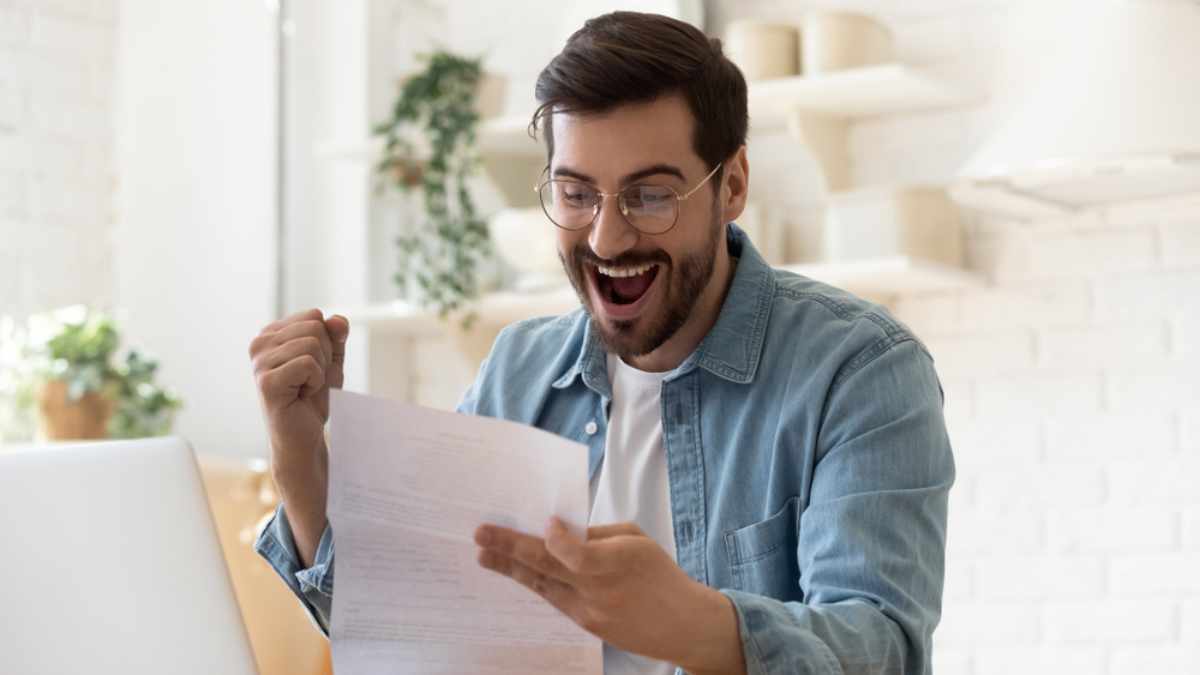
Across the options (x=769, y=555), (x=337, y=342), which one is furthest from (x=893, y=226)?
(x=337, y=342)

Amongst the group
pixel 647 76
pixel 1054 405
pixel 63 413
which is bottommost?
pixel 63 413

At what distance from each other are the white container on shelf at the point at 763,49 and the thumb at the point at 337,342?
1441mm

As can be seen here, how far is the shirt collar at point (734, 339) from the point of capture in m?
1.60

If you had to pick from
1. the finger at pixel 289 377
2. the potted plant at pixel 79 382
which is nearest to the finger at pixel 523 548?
the finger at pixel 289 377

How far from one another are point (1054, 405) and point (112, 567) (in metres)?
1.82

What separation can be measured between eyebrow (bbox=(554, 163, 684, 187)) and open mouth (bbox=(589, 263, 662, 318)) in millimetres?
94

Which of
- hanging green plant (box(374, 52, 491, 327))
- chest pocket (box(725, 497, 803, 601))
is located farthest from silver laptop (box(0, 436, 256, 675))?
hanging green plant (box(374, 52, 491, 327))

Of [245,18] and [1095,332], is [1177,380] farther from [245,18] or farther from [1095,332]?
[245,18]

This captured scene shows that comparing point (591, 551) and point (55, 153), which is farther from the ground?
point (55, 153)

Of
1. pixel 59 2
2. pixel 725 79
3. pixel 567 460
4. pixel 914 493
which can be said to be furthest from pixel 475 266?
pixel 567 460

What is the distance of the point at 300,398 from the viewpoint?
1523 mm

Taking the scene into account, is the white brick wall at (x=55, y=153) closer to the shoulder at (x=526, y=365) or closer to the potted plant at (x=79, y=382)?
the potted plant at (x=79, y=382)

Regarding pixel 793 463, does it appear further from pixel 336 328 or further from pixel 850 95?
pixel 850 95

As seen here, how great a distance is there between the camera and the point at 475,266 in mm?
3283
